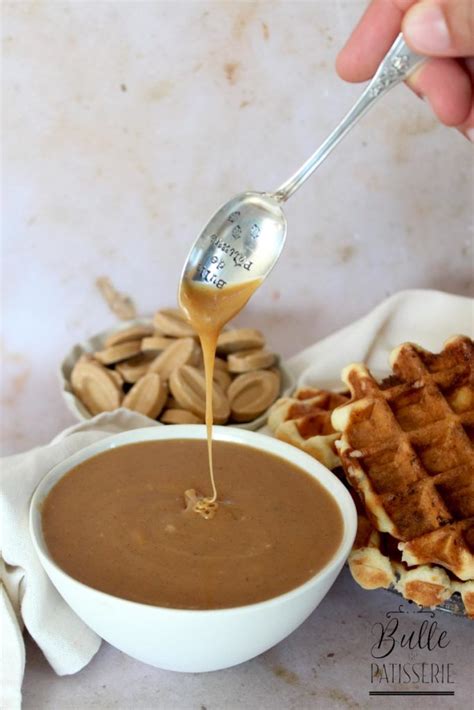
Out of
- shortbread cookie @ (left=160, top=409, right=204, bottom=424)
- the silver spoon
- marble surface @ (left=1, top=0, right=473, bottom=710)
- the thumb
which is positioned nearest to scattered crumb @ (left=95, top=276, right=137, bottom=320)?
marble surface @ (left=1, top=0, right=473, bottom=710)

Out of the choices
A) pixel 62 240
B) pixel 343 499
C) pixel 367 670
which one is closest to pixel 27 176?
pixel 62 240

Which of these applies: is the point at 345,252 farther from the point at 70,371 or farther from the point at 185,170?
the point at 70,371

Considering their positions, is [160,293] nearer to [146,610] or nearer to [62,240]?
[62,240]

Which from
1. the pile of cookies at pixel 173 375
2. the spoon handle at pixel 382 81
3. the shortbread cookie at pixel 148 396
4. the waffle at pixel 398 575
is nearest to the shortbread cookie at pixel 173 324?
the pile of cookies at pixel 173 375

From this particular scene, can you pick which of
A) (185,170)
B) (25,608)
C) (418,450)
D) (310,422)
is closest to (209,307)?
(310,422)

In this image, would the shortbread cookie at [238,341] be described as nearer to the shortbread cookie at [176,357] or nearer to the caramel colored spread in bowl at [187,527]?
the shortbread cookie at [176,357]

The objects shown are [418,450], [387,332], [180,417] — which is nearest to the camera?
[418,450]

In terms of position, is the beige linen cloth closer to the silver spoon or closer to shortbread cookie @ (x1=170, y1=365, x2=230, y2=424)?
shortbread cookie @ (x1=170, y1=365, x2=230, y2=424)
